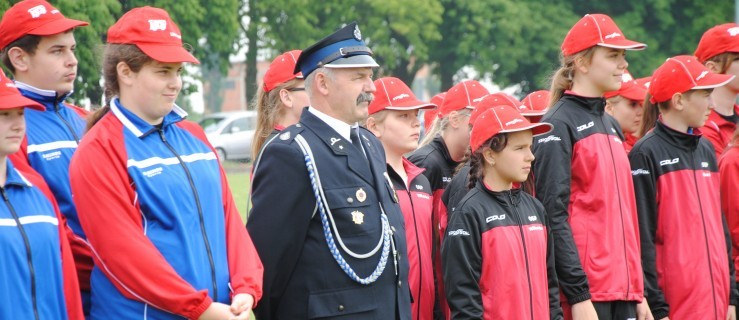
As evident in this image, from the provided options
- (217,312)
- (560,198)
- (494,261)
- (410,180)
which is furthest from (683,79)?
(217,312)

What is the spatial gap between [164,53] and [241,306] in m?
1.18

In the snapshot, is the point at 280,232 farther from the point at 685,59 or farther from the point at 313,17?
the point at 313,17

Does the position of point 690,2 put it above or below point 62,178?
above

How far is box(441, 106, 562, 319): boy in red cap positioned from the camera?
18.9 ft

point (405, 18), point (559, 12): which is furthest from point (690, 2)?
point (405, 18)

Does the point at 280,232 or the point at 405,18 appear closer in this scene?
the point at 280,232

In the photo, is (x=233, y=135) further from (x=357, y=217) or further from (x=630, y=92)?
(x=357, y=217)

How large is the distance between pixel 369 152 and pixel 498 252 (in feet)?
3.35

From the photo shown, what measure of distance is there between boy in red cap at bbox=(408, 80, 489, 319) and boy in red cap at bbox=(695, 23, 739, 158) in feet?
6.07

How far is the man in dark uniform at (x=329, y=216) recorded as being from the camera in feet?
16.4

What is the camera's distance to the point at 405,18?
40406 mm

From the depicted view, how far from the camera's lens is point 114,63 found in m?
4.69

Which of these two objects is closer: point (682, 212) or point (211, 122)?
point (682, 212)

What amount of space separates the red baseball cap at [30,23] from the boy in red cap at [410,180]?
85.2 inches
